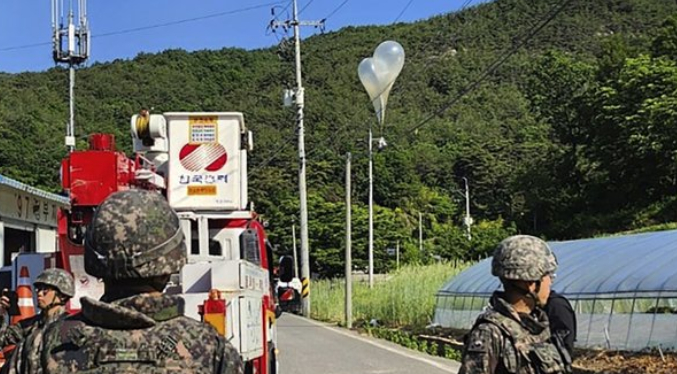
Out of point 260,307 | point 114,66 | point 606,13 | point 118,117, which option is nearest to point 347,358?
point 260,307

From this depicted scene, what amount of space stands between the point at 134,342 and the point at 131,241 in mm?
312

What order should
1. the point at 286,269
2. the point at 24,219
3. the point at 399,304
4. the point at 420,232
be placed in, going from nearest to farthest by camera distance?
the point at 286,269 < the point at 24,219 < the point at 399,304 < the point at 420,232

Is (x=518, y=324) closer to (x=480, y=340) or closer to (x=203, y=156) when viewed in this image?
(x=480, y=340)

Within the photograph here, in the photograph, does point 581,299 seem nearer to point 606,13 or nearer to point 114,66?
point 114,66

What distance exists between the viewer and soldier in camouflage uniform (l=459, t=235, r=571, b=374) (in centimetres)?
438

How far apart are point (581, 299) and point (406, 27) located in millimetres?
58367

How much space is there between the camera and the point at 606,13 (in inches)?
4919

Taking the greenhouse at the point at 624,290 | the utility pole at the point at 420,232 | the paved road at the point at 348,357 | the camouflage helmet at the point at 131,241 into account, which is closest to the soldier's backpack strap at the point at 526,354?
the camouflage helmet at the point at 131,241

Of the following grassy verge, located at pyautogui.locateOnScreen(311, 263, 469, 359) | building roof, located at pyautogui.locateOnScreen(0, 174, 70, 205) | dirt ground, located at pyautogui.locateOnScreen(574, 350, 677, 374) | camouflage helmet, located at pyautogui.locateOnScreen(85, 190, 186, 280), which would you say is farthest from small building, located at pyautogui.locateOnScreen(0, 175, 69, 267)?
camouflage helmet, located at pyautogui.locateOnScreen(85, 190, 186, 280)

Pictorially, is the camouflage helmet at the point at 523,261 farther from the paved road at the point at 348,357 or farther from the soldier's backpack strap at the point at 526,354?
the paved road at the point at 348,357

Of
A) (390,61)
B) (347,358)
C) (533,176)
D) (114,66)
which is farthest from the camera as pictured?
(533,176)

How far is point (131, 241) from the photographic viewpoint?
9.12ft

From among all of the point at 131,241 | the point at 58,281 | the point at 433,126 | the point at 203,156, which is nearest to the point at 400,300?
the point at 203,156

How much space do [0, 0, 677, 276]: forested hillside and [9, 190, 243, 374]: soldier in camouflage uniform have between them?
3632cm
